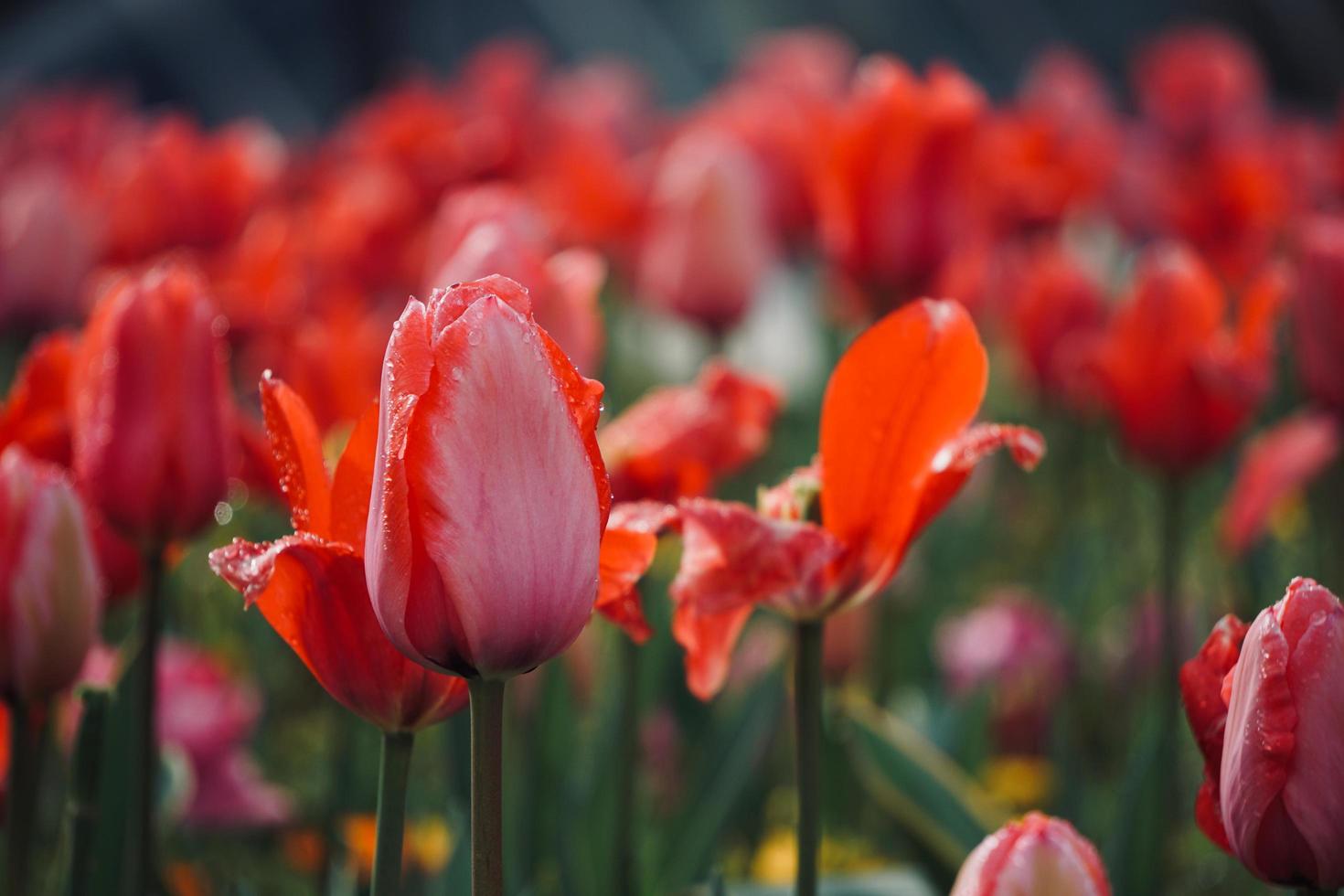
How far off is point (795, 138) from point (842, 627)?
910mm

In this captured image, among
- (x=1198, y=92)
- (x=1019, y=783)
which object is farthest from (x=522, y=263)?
(x=1198, y=92)

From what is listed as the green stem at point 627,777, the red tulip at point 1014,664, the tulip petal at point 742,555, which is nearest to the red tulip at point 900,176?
the red tulip at point 1014,664

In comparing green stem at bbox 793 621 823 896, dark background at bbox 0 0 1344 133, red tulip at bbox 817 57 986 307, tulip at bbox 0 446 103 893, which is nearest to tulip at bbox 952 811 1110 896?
green stem at bbox 793 621 823 896

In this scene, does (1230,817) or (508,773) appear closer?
(1230,817)

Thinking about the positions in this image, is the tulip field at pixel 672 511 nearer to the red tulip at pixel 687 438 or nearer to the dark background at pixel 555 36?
the red tulip at pixel 687 438

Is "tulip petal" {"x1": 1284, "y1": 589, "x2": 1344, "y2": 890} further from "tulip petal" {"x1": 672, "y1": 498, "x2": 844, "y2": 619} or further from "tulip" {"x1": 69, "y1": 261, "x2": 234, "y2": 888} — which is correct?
"tulip" {"x1": 69, "y1": 261, "x2": 234, "y2": 888}

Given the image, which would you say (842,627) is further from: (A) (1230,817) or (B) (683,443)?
(A) (1230,817)

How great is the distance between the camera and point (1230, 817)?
67cm

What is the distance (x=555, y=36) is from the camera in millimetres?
8336

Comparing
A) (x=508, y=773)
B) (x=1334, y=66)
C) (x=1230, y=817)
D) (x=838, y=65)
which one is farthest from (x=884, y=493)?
(x=1334, y=66)

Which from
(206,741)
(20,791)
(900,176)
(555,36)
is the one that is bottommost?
(206,741)

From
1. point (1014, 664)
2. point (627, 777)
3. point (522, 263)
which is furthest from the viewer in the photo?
point (1014, 664)

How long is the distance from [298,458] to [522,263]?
375 mm

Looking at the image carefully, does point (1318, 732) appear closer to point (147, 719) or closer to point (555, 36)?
point (147, 719)
